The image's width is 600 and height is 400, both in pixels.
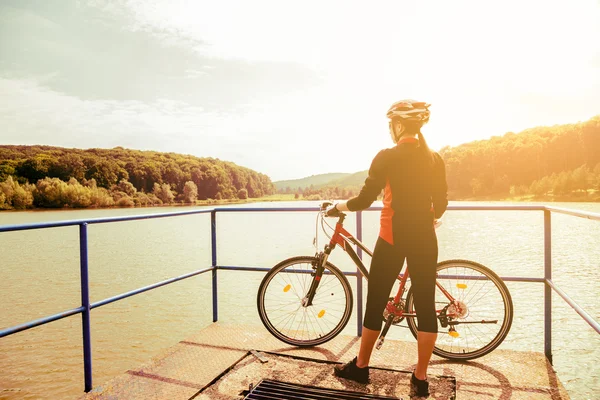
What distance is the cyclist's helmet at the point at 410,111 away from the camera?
242 cm

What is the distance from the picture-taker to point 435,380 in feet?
9.07

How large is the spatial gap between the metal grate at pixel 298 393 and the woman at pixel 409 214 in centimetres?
33

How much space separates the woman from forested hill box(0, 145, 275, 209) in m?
71.4

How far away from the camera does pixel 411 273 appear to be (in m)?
2.46

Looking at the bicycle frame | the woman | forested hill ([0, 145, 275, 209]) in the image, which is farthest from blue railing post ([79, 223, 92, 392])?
forested hill ([0, 145, 275, 209])

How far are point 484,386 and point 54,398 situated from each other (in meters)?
10.6

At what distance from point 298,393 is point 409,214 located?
1.21m

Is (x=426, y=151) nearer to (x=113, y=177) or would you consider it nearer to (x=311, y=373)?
(x=311, y=373)

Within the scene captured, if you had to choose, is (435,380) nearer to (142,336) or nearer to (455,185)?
(142,336)

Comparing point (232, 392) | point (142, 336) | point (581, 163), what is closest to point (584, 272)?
point (142, 336)

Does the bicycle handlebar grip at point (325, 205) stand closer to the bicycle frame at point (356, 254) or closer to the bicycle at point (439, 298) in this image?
the bicycle at point (439, 298)

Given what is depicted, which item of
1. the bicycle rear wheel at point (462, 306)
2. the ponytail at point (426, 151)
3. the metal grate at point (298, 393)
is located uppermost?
the ponytail at point (426, 151)

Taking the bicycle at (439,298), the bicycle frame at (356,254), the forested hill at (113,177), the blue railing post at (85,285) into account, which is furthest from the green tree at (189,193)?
the blue railing post at (85,285)

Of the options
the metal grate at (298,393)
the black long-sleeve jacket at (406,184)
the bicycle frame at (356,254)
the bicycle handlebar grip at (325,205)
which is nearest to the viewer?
the black long-sleeve jacket at (406,184)
